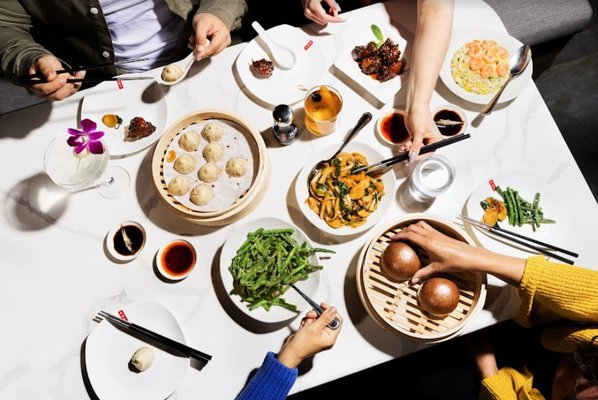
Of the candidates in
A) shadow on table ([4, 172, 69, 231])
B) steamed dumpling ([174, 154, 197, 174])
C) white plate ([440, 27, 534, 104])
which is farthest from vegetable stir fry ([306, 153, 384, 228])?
shadow on table ([4, 172, 69, 231])

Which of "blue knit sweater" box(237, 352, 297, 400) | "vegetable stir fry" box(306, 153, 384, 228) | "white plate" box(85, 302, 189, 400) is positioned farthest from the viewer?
"vegetable stir fry" box(306, 153, 384, 228)

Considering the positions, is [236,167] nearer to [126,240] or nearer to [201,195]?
[201,195]

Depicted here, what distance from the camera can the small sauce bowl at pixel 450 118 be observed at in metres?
2.39

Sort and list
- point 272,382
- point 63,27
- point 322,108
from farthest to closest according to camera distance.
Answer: point 63,27
point 322,108
point 272,382

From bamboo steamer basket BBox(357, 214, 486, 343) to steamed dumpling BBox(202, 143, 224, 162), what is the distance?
92 cm

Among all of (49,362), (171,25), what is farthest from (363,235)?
(171,25)

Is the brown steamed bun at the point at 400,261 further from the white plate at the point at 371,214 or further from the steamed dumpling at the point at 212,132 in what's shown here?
the steamed dumpling at the point at 212,132

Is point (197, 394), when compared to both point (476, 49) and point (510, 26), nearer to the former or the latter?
point (476, 49)

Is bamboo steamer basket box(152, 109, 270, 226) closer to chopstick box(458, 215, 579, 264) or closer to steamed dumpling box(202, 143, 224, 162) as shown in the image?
steamed dumpling box(202, 143, 224, 162)

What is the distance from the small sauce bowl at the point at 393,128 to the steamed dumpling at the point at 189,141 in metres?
1.02

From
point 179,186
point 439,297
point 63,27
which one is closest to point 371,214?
point 439,297

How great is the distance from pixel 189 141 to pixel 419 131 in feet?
4.07

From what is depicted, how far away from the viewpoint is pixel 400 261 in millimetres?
2045

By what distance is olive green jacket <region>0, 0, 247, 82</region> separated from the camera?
244cm
